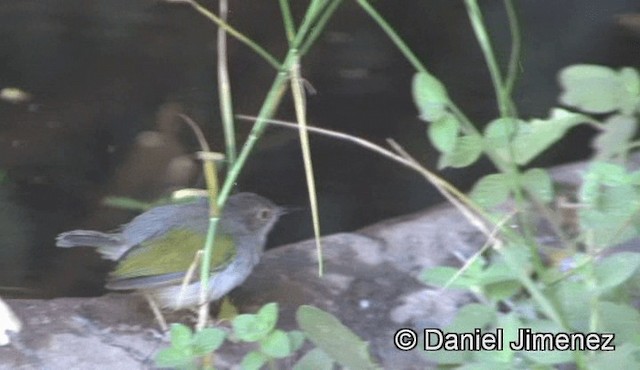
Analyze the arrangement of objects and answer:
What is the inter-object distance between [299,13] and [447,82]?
1.67 feet

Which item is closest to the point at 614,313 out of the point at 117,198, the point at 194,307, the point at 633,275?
the point at 633,275

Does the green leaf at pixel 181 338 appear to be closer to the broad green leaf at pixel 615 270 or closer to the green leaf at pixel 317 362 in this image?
the green leaf at pixel 317 362

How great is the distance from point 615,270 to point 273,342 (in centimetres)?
50

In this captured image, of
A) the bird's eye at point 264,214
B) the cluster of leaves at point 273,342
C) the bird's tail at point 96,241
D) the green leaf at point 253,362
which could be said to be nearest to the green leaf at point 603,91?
the cluster of leaves at point 273,342

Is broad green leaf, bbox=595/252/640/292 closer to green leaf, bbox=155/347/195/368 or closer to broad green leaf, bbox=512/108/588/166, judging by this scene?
broad green leaf, bbox=512/108/588/166

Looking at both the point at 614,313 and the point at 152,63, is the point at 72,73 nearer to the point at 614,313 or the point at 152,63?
the point at 152,63

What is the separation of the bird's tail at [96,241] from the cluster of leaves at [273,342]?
623 millimetres

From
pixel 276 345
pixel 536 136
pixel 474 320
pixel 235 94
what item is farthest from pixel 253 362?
pixel 235 94

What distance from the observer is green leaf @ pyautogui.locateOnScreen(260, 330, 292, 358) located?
163cm

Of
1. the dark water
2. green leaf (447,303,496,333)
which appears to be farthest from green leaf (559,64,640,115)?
the dark water

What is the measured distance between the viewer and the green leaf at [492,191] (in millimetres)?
1685

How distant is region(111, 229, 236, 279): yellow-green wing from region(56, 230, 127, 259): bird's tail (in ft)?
0.24

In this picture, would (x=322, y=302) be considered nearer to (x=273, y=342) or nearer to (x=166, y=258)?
(x=166, y=258)

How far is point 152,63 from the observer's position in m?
3.38
